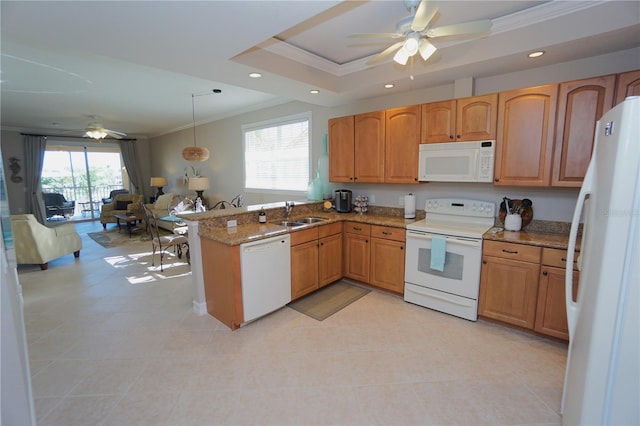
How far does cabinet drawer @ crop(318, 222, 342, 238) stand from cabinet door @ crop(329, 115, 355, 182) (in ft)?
2.29

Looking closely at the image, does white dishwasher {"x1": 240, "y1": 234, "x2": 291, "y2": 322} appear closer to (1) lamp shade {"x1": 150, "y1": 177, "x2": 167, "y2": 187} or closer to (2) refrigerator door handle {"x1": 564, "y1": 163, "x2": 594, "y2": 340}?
(2) refrigerator door handle {"x1": 564, "y1": 163, "x2": 594, "y2": 340}

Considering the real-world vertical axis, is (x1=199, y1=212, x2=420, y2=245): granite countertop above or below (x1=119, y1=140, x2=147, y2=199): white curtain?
below

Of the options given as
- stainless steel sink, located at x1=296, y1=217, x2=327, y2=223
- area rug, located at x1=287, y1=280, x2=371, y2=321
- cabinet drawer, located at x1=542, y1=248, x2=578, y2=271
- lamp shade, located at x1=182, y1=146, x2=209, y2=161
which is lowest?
area rug, located at x1=287, y1=280, x2=371, y2=321

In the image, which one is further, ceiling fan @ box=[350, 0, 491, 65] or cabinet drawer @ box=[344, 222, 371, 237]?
cabinet drawer @ box=[344, 222, 371, 237]

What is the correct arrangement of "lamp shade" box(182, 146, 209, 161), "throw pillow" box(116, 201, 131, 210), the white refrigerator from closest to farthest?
1. the white refrigerator
2. "lamp shade" box(182, 146, 209, 161)
3. "throw pillow" box(116, 201, 131, 210)

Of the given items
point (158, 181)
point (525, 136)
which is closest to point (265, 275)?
point (525, 136)

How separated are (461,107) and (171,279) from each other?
14.0ft

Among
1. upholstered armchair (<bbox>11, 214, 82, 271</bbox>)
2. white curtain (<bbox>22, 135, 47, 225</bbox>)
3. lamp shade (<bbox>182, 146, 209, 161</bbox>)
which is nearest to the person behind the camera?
upholstered armchair (<bbox>11, 214, 82, 271</bbox>)

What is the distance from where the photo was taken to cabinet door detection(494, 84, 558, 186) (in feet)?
8.25

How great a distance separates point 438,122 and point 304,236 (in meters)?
1.91

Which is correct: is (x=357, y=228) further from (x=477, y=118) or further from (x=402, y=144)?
(x=477, y=118)

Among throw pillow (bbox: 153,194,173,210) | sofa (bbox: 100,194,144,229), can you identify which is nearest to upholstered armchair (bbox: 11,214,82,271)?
sofa (bbox: 100,194,144,229)

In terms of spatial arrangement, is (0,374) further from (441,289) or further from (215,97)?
(215,97)

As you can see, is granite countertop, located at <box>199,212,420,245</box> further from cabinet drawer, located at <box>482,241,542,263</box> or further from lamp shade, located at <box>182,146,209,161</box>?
lamp shade, located at <box>182,146,209,161</box>
